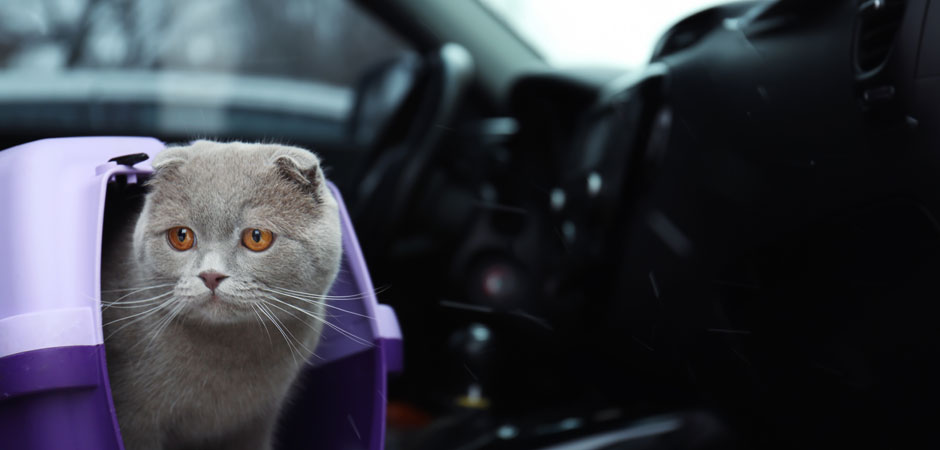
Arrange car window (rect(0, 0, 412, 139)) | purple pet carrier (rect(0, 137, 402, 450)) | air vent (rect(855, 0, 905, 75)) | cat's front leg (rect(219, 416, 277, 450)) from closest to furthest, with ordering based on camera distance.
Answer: purple pet carrier (rect(0, 137, 402, 450)), cat's front leg (rect(219, 416, 277, 450)), air vent (rect(855, 0, 905, 75)), car window (rect(0, 0, 412, 139))

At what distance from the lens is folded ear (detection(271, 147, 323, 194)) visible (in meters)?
0.48

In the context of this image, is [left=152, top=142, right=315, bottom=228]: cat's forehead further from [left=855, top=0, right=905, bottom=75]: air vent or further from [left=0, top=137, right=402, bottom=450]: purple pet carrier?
[left=855, top=0, right=905, bottom=75]: air vent

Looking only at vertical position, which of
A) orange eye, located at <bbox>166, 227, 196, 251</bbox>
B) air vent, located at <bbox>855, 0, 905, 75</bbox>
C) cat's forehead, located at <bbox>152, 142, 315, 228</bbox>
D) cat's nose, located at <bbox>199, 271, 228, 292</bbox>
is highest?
air vent, located at <bbox>855, 0, 905, 75</bbox>

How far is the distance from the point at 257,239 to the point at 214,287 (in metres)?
0.05

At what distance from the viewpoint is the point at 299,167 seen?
0.49m

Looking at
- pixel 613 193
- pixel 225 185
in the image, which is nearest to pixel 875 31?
pixel 613 193

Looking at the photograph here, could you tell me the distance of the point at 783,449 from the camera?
3.25ft

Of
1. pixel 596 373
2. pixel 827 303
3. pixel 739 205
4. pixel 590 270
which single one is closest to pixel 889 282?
pixel 827 303

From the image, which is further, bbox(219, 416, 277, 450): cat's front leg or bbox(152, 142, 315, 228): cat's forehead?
bbox(219, 416, 277, 450): cat's front leg

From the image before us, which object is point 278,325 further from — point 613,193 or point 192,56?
point 192,56

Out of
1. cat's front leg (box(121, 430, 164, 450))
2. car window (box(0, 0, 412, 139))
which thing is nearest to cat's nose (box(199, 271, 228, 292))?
cat's front leg (box(121, 430, 164, 450))

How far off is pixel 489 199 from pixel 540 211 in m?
0.13

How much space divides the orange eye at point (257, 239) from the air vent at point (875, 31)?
0.63 m

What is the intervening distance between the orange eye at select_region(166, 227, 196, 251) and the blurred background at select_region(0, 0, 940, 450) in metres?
0.15
